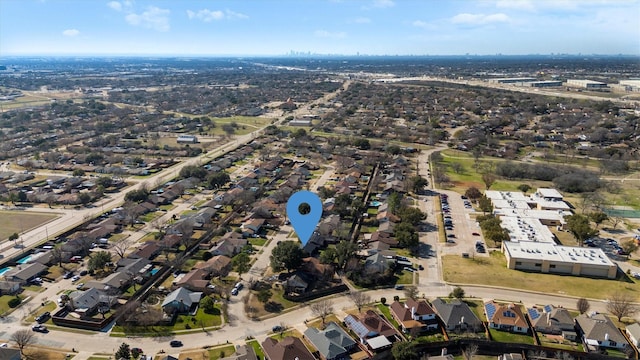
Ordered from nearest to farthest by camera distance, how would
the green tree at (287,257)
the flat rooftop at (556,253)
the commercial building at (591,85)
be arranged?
the green tree at (287,257) → the flat rooftop at (556,253) → the commercial building at (591,85)

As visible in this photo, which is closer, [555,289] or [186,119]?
[555,289]

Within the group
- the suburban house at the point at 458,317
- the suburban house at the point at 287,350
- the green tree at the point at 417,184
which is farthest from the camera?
the green tree at the point at 417,184

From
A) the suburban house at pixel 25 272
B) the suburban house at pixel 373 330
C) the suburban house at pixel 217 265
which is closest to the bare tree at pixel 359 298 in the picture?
the suburban house at pixel 373 330

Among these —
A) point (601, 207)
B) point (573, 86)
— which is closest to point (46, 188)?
point (601, 207)

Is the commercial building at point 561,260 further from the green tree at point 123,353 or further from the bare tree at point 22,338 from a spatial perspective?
the bare tree at point 22,338

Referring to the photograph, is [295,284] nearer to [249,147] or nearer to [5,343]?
[5,343]

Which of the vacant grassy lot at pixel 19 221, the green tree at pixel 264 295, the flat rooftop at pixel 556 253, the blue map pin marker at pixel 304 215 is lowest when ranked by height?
the green tree at pixel 264 295

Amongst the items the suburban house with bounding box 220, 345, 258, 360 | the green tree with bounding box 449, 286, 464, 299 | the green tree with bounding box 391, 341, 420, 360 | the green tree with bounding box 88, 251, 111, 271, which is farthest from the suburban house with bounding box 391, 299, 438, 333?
the green tree with bounding box 88, 251, 111, 271
